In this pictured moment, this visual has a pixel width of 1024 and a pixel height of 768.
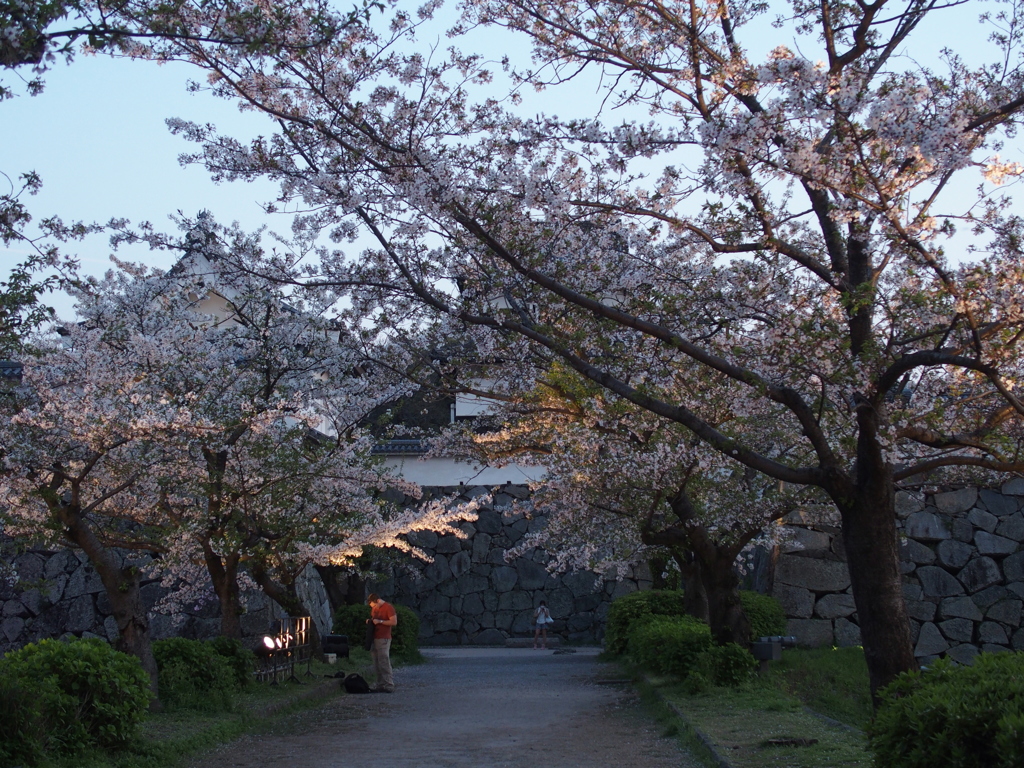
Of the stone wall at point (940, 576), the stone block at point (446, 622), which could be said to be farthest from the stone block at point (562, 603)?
the stone wall at point (940, 576)

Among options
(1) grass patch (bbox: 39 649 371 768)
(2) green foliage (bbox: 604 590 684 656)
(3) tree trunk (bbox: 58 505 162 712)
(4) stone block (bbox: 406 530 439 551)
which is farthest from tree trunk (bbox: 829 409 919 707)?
(4) stone block (bbox: 406 530 439 551)

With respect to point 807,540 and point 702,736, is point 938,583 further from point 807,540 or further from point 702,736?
point 702,736

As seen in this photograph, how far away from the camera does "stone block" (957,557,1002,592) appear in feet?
58.1

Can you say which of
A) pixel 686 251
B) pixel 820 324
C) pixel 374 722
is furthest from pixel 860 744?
pixel 374 722

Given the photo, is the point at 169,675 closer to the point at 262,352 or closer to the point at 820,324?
the point at 262,352

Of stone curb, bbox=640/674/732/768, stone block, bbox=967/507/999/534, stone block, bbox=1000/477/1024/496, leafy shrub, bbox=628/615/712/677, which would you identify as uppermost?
→ stone block, bbox=1000/477/1024/496

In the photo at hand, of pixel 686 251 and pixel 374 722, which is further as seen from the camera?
pixel 374 722

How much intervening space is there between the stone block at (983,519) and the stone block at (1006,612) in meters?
1.32

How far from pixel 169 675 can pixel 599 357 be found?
578 centimetres

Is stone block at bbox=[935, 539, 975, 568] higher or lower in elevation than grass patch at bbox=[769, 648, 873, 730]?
higher

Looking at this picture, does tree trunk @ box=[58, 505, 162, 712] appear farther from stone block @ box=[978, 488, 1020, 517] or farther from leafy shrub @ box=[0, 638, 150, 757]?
stone block @ box=[978, 488, 1020, 517]

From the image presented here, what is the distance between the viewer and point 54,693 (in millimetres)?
6914

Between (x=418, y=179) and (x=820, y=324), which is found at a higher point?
(x=418, y=179)

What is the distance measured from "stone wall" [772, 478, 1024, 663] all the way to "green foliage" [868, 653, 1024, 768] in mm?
12762
